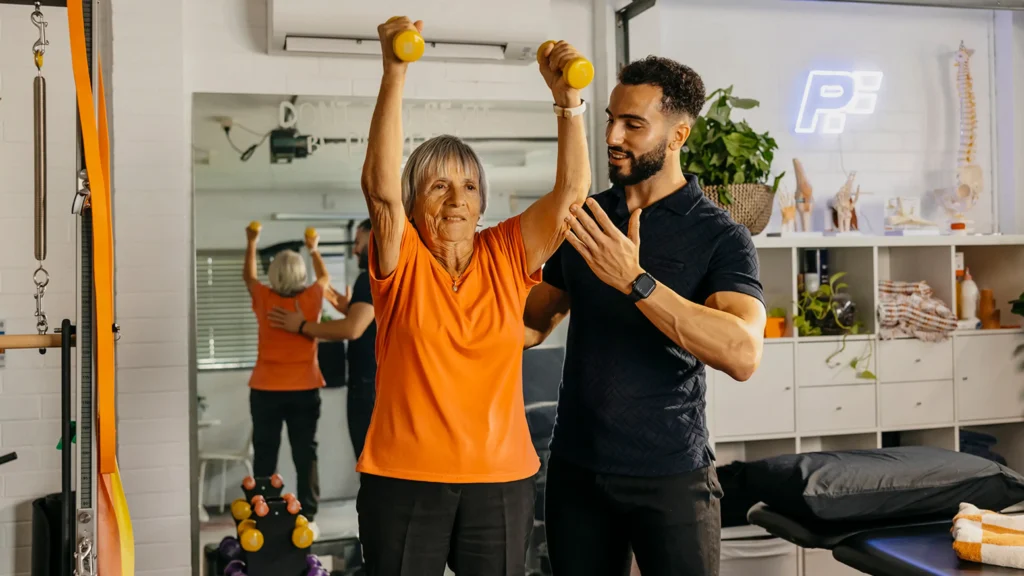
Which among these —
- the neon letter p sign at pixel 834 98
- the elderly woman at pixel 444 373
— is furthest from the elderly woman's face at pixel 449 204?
the neon letter p sign at pixel 834 98

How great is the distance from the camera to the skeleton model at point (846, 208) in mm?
4180

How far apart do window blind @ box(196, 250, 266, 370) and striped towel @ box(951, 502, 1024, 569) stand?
251 cm

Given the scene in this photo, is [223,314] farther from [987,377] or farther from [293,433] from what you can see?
[987,377]

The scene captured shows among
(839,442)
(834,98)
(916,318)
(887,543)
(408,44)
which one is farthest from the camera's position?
(834,98)

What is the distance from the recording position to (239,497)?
143 inches

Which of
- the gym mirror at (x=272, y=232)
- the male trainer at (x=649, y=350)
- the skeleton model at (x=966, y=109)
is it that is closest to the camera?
the male trainer at (x=649, y=350)

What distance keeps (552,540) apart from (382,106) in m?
1.07

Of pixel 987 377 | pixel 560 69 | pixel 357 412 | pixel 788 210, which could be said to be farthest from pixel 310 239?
pixel 987 377

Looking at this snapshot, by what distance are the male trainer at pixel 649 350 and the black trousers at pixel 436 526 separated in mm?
336

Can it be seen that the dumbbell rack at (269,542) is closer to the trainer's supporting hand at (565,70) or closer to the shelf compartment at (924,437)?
the trainer's supporting hand at (565,70)

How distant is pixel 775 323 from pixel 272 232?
6.71 ft

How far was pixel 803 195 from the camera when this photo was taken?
412cm

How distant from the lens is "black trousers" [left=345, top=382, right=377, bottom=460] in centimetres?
378

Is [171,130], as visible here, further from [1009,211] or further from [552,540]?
[1009,211]
